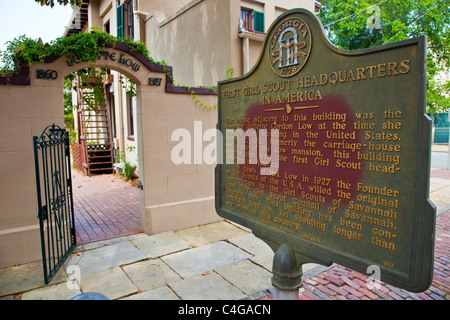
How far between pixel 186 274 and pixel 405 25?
1817 cm

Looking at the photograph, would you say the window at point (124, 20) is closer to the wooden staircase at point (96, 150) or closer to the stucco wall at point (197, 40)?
the stucco wall at point (197, 40)

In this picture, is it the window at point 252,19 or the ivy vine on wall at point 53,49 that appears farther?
the window at point 252,19

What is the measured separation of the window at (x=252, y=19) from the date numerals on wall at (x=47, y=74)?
6.15 m

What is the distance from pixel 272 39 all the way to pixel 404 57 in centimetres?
102

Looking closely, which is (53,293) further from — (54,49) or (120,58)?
(120,58)

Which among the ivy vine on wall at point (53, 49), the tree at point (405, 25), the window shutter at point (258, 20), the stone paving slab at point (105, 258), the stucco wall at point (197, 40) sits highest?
the tree at point (405, 25)

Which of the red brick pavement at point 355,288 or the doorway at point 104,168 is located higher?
the doorway at point 104,168

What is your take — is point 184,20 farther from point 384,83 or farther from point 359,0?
point 359,0

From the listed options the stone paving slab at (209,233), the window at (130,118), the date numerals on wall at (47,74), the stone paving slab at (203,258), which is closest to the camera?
the stone paving slab at (203,258)

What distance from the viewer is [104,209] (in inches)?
297

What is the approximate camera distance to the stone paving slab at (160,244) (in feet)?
16.5

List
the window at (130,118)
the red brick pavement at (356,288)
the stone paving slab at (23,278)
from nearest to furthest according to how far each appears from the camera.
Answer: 1. the red brick pavement at (356,288)
2. the stone paving slab at (23,278)
3. the window at (130,118)

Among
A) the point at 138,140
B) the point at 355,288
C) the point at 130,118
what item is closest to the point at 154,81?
the point at 138,140

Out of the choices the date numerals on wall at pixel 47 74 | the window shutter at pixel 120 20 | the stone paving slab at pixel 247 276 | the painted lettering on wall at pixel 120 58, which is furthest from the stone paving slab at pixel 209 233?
the window shutter at pixel 120 20
